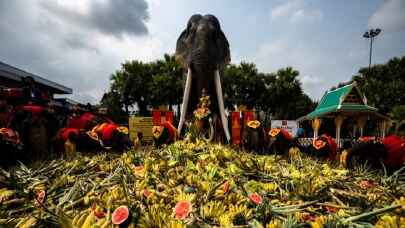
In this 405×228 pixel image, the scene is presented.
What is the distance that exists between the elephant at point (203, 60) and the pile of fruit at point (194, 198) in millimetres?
3482

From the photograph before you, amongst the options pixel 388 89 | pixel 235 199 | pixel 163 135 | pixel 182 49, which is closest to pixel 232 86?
pixel 388 89

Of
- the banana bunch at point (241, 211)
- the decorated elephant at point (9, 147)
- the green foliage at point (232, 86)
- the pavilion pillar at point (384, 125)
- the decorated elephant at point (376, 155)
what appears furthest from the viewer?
the green foliage at point (232, 86)

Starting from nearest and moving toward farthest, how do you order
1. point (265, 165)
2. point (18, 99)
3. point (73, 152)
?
1. point (265, 165)
2. point (73, 152)
3. point (18, 99)

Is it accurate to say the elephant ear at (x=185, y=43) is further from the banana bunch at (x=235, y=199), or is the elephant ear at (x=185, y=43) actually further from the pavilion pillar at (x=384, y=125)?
the pavilion pillar at (x=384, y=125)

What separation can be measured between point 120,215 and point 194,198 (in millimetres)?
315

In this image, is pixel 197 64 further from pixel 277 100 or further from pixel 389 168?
pixel 277 100

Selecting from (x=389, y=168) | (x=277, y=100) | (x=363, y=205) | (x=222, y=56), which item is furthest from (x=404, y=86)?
(x=363, y=205)

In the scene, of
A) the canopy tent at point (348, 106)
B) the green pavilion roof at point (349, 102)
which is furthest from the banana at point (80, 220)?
the green pavilion roof at point (349, 102)

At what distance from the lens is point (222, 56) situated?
5.75 metres

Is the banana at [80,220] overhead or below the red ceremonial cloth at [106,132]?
below

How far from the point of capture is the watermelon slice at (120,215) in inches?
34.3

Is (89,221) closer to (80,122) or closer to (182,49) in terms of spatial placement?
(80,122)

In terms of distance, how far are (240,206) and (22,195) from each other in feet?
3.07

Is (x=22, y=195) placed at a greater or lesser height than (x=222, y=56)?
lesser
